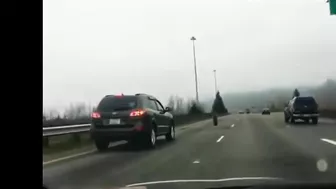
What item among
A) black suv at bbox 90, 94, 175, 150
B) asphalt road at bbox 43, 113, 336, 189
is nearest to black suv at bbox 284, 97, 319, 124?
asphalt road at bbox 43, 113, 336, 189

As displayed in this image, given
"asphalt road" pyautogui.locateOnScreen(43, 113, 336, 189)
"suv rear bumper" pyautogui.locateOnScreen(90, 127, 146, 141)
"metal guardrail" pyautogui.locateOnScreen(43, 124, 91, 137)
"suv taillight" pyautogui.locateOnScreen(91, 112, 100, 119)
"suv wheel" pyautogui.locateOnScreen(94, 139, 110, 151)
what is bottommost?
"asphalt road" pyautogui.locateOnScreen(43, 113, 336, 189)

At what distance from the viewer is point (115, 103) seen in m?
13.8

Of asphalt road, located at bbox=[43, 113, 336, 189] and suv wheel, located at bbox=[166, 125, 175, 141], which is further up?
suv wheel, located at bbox=[166, 125, 175, 141]

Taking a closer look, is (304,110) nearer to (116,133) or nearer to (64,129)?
(116,133)

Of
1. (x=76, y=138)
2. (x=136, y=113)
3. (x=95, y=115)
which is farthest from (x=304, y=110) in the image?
(x=95, y=115)

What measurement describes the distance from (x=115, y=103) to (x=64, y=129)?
184 centimetres

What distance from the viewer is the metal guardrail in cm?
1313

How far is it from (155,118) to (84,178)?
653cm

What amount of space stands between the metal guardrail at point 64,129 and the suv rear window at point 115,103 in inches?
51.8

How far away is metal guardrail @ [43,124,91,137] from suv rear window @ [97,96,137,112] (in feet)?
4.31

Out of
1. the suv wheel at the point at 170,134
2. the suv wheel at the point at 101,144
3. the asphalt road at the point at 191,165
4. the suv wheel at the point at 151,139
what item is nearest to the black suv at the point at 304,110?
the suv wheel at the point at 170,134

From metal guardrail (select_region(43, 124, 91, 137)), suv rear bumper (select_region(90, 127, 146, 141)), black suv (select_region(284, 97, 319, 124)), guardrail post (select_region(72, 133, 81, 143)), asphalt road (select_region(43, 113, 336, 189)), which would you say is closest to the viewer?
asphalt road (select_region(43, 113, 336, 189))

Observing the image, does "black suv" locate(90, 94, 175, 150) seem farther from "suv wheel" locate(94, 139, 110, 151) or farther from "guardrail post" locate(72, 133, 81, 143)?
"guardrail post" locate(72, 133, 81, 143)

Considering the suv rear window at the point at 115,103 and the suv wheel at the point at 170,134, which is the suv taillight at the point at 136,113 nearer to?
the suv rear window at the point at 115,103
